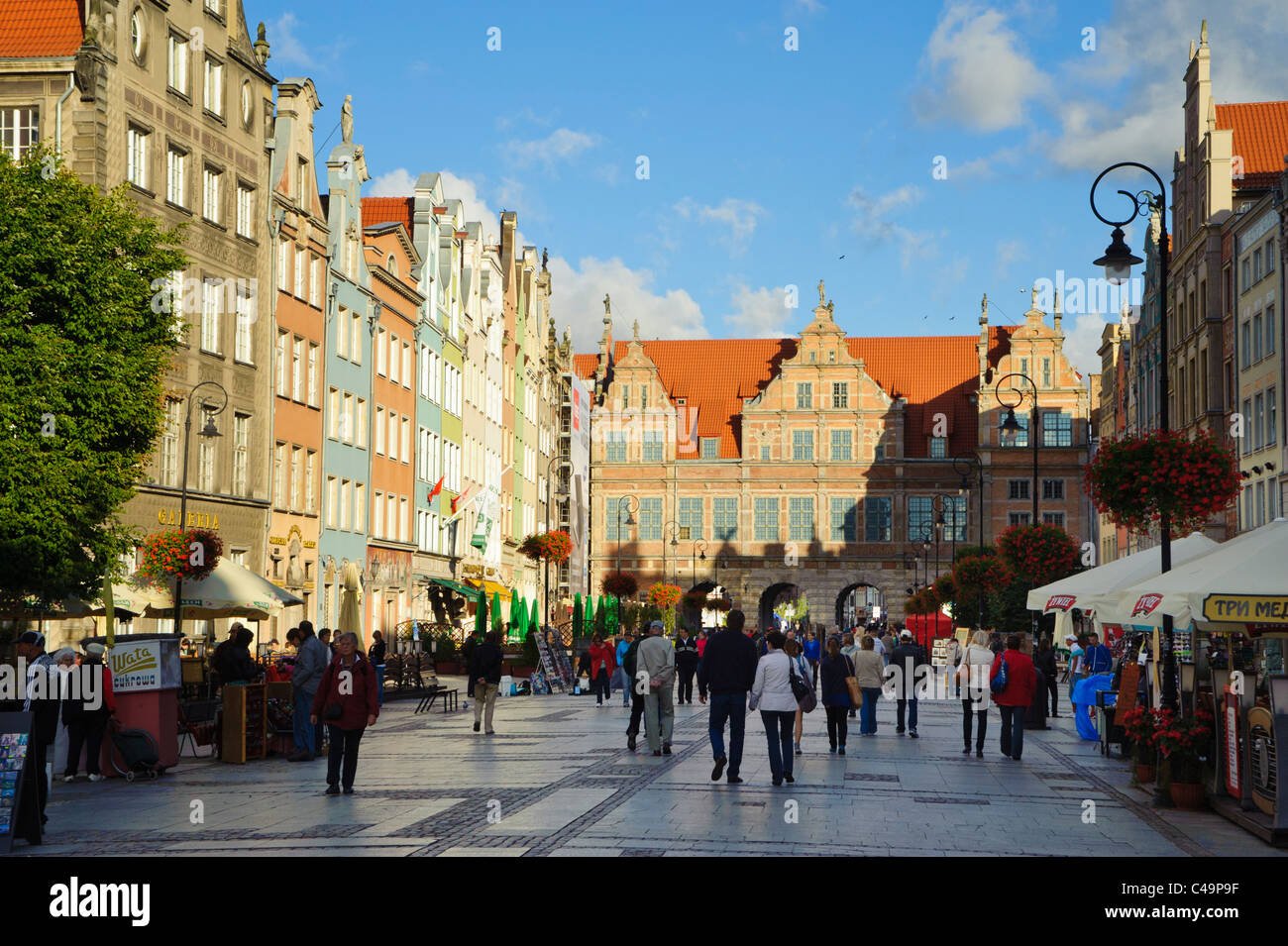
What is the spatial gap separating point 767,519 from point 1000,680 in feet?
202

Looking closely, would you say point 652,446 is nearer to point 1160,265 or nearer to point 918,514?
point 918,514

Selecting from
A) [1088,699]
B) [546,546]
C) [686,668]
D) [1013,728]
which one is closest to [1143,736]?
[1013,728]

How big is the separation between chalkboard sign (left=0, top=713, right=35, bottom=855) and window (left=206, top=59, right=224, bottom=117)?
2693cm

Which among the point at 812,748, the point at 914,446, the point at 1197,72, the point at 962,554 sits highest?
the point at 1197,72

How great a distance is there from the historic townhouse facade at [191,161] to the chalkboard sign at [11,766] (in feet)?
54.5

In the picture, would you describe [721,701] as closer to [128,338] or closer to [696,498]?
[128,338]

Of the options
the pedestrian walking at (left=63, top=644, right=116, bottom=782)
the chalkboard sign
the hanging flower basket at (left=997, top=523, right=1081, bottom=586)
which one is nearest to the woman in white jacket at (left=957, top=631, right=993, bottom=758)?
the pedestrian walking at (left=63, top=644, right=116, bottom=782)

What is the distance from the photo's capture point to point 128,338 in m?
23.9

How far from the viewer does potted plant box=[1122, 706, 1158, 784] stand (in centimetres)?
1752

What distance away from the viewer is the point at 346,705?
16.5m
